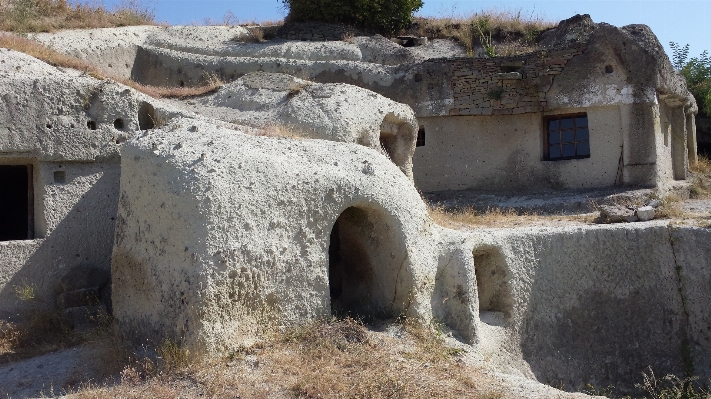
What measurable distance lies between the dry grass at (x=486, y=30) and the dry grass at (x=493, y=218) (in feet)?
19.3

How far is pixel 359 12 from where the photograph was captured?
1891 cm

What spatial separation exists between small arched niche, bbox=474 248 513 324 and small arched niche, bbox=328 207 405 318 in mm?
1576

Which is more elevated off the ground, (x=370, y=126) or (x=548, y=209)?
(x=370, y=126)

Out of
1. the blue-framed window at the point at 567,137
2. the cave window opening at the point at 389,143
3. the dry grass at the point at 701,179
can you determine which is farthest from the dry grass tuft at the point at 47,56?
the dry grass at the point at 701,179

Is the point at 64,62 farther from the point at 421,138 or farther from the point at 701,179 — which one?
the point at 701,179

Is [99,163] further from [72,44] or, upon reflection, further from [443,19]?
[443,19]

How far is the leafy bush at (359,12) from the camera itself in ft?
61.4

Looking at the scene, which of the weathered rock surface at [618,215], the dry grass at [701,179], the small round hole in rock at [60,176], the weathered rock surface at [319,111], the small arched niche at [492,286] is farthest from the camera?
the dry grass at [701,179]

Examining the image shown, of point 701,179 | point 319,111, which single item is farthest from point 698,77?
point 319,111

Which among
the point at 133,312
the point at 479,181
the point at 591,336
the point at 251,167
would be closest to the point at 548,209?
the point at 479,181

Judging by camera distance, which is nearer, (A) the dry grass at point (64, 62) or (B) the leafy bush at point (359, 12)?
(A) the dry grass at point (64, 62)

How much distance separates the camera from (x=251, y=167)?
679 cm

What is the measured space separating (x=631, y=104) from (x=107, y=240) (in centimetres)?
967

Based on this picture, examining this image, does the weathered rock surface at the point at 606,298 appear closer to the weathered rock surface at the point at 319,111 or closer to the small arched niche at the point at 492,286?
the small arched niche at the point at 492,286
